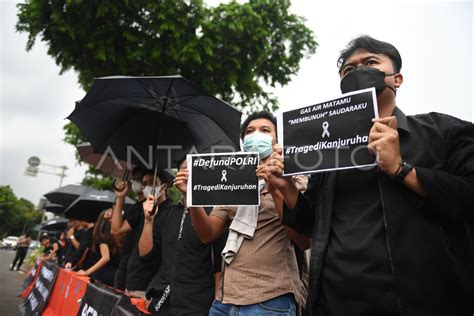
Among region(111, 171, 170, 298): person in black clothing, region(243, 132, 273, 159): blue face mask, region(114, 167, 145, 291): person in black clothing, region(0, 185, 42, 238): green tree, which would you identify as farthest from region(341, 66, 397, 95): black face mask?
region(0, 185, 42, 238): green tree

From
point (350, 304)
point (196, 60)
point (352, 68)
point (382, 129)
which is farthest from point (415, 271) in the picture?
point (196, 60)

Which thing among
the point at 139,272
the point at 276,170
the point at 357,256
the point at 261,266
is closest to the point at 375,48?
the point at 276,170

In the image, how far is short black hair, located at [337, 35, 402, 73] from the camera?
73.5 inches

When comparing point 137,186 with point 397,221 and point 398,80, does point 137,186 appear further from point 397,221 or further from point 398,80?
point 397,221

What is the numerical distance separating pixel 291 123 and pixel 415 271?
90 centimetres

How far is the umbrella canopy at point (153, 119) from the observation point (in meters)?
3.80

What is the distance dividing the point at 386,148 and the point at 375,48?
66 centimetres

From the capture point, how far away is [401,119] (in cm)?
172

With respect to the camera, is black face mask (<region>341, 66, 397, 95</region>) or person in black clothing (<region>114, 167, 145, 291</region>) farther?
person in black clothing (<region>114, 167, 145, 291</region>)

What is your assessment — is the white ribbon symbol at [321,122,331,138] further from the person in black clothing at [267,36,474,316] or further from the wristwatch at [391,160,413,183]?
the wristwatch at [391,160,413,183]

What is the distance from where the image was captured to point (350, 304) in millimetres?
1498

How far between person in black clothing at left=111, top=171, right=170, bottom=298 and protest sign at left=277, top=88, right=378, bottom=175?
1.98 m

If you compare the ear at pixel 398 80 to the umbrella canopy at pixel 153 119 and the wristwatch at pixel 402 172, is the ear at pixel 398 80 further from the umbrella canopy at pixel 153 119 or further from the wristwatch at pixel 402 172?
the umbrella canopy at pixel 153 119

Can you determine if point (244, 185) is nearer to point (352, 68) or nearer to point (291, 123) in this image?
point (291, 123)
